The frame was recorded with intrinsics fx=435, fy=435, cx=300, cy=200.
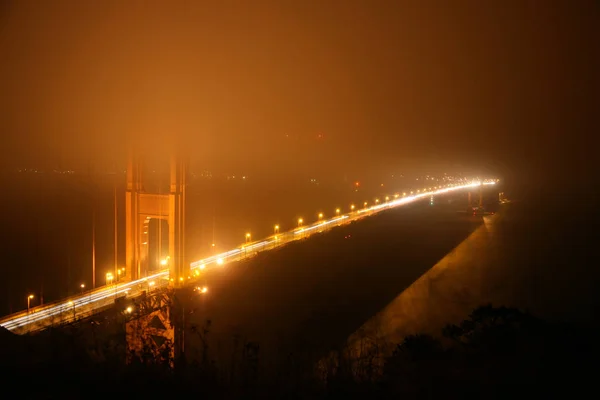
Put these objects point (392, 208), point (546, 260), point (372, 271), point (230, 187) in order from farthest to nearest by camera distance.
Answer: point (230, 187) < point (392, 208) < point (546, 260) < point (372, 271)

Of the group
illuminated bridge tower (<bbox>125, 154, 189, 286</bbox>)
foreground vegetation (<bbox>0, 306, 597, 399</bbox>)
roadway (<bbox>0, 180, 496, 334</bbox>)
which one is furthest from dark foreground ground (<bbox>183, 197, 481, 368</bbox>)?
foreground vegetation (<bbox>0, 306, 597, 399</bbox>)

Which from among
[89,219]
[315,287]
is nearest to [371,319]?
[315,287]

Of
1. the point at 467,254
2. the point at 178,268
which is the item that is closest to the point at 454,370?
the point at 178,268

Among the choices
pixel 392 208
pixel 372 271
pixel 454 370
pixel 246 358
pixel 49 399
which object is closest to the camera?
pixel 49 399

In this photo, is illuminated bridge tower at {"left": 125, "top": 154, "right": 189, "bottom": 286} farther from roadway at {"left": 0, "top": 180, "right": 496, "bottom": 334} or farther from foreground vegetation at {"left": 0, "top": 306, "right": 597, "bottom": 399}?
foreground vegetation at {"left": 0, "top": 306, "right": 597, "bottom": 399}

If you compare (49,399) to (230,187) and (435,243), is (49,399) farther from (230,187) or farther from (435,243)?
(230,187)

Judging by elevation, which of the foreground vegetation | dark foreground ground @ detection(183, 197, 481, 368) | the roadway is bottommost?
dark foreground ground @ detection(183, 197, 481, 368)

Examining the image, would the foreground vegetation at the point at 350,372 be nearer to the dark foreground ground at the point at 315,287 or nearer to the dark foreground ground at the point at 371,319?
the dark foreground ground at the point at 371,319

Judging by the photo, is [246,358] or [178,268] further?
[178,268]
